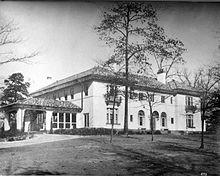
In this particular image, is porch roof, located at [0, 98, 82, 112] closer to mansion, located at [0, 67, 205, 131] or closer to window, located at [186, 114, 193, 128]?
mansion, located at [0, 67, 205, 131]

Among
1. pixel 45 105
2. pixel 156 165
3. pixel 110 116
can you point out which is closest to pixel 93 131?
pixel 110 116

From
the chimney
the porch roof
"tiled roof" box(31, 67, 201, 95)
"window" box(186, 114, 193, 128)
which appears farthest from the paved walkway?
"window" box(186, 114, 193, 128)

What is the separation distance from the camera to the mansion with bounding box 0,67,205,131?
5.50 meters

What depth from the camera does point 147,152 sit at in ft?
17.3

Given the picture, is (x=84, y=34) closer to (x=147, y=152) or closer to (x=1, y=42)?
(x=1, y=42)

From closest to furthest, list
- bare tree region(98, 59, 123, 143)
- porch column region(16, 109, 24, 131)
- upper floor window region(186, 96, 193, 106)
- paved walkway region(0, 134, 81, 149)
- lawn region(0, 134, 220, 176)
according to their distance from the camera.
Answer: lawn region(0, 134, 220, 176)
paved walkway region(0, 134, 81, 149)
porch column region(16, 109, 24, 131)
bare tree region(98, 59, 123, 143)
upper floor window region(186, 96, 193, 106)

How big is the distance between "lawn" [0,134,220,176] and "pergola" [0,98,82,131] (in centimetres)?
48

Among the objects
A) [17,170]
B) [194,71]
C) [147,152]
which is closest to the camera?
[17,170]

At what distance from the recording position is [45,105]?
5.79m

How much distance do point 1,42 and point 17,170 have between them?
7.25 feet

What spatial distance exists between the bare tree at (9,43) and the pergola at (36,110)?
0.74m

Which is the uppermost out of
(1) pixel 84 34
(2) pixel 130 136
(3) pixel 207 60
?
(1) pixel 84 34

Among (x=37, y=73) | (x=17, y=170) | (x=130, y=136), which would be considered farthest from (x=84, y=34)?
(x=17, y=170)

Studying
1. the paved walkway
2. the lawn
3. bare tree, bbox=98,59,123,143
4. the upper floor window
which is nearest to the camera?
the lawn
